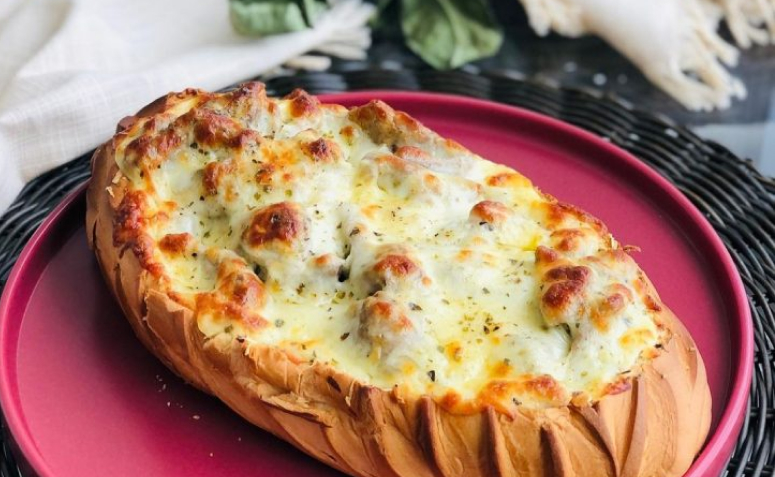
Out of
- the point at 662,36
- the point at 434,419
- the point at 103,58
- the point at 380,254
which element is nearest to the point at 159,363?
the point at 380,254

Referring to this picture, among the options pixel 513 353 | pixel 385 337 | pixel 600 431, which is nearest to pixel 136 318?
pixel 385 337

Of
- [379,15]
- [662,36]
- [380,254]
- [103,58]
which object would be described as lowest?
[662,36]

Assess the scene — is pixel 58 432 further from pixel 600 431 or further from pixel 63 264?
pixel 600 431

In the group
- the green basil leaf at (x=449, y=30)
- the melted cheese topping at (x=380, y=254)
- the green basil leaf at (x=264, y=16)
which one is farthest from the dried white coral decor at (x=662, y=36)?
the melted cheese topping at (x=380, y=254)

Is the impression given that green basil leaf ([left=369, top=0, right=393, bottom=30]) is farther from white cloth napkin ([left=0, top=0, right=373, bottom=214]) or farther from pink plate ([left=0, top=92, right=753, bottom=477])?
pink plate ([left=0, top=92, right=753, bottom=477])

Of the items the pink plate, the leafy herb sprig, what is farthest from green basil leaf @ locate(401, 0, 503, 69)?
the pink plate

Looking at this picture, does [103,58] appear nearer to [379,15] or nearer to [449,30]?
[379,15]
